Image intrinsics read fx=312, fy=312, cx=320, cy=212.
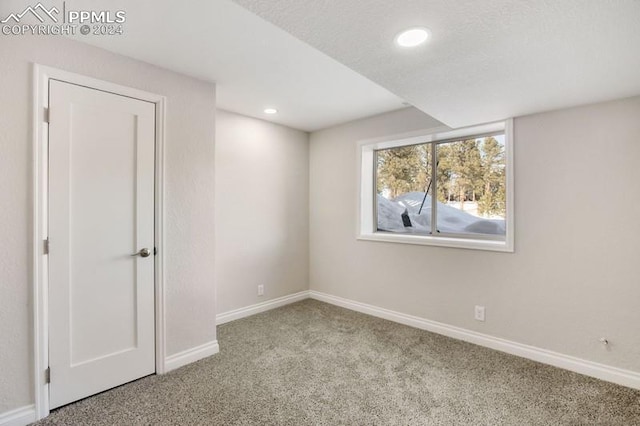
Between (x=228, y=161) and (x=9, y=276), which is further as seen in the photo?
(x=228, y=161)

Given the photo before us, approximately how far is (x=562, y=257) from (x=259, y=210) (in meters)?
3.04

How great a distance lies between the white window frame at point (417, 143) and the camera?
2.75 m

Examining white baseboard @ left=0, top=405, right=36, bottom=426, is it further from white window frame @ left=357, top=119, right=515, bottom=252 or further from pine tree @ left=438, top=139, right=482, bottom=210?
pine tree @ left=438, top=139, right=482, bottom=210

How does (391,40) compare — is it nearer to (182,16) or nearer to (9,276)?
(182,16)

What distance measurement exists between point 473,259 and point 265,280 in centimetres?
237

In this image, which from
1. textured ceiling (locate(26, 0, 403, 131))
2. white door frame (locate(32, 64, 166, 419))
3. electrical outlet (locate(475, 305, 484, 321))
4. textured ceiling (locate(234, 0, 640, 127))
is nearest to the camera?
textured ceiling (locate(234, 0, 640, 127))

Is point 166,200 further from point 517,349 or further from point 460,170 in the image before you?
point 517,349

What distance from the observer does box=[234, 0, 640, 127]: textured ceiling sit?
1.20m

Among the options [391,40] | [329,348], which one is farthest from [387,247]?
[391,40]

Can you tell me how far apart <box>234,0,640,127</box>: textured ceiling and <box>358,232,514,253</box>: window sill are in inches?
50.0

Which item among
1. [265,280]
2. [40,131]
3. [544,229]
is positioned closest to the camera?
[40,131]

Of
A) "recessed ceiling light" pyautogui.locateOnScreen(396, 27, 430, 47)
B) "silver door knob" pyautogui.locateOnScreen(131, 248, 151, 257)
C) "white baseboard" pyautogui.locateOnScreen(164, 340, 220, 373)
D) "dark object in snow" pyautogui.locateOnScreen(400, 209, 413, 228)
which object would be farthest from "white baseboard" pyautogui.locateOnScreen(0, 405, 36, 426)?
"dark object in snow" pyautogui.locateOnScreen(400, 209, 413, 228)

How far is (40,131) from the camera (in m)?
1.90
